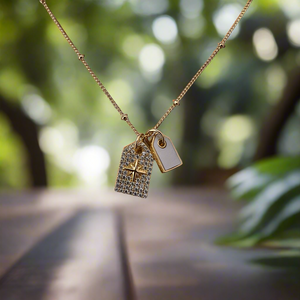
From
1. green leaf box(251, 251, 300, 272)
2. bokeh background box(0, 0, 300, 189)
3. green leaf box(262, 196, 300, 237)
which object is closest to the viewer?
green leaf box(251, 251, 300, 272)

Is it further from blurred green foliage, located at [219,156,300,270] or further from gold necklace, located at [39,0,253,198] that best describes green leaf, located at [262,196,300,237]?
gold necklace, located at [39,0,253,198]

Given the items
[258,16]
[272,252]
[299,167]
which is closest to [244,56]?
[258,16]

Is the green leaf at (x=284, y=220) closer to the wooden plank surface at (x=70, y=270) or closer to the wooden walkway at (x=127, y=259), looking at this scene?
the wooden walkway at (x=127, y=259)

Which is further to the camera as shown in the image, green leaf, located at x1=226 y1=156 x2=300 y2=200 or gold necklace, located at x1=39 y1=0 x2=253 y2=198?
green leaf, located at x1=226 y1=156 x2=300 y2=200

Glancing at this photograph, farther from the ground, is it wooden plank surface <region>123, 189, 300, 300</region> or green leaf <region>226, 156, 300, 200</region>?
green leaf <region>226, 156, 300, 200</region>

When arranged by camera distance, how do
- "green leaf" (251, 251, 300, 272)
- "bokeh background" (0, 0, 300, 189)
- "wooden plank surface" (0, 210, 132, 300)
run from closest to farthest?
"wooden plank surface" (0, 210, 132, 300) < "green leaf" (251, 251, 300, 272) < "bokeh background" (0, 0, 300, 189)

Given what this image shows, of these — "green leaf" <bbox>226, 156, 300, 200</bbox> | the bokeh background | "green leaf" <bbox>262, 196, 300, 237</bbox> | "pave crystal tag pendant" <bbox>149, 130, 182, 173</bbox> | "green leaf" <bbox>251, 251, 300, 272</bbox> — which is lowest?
"green leaf" <bbox>251, 251, 300, 272</bbox>

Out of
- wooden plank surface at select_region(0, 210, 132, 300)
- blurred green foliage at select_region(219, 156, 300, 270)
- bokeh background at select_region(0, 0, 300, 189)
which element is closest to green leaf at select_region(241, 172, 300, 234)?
blurred green foliage at select_region(219, 156, 300, 270)
